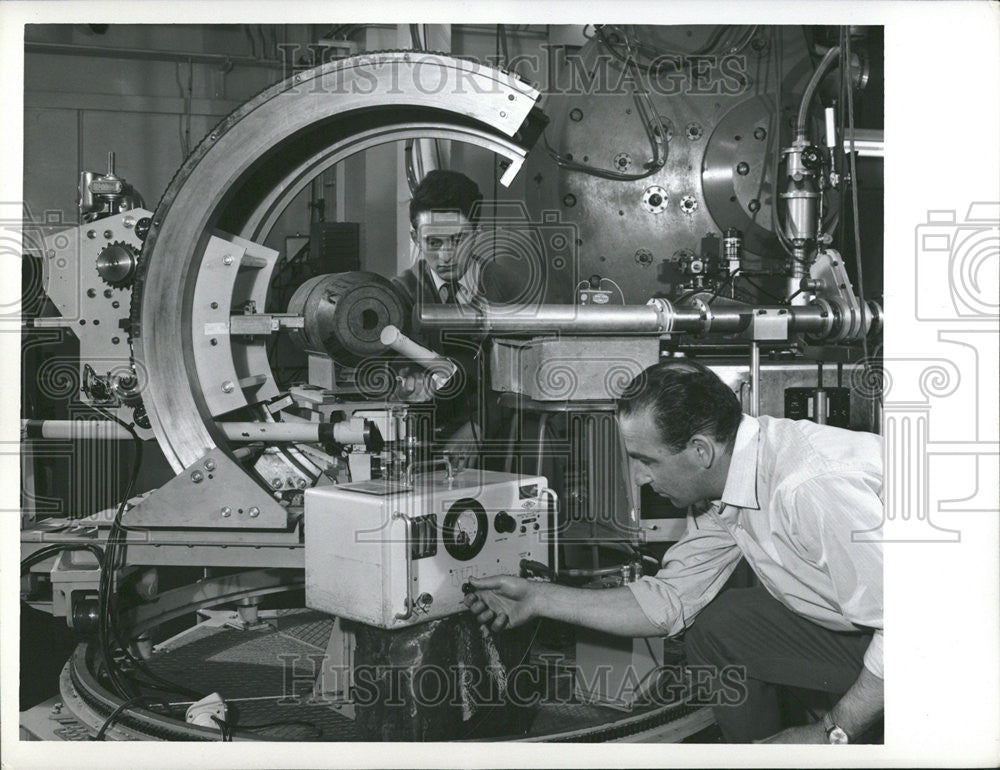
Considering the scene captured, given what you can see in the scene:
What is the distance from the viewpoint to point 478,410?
9.48 feet

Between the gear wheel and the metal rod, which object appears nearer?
the gear wheel

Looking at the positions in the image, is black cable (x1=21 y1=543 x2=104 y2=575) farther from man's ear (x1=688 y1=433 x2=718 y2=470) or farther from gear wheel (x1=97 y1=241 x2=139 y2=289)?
man's ear (x1=688 y1=433 x2=718 y2=470)

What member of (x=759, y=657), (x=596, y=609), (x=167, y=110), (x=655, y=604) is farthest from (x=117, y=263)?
(x=167, y=110)

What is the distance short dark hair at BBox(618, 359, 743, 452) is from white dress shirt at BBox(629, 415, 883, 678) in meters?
0.04

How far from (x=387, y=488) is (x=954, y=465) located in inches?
53.2

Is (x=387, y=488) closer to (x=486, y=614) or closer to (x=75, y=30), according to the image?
(x=486, y=614)

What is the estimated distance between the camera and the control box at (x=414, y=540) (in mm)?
1991

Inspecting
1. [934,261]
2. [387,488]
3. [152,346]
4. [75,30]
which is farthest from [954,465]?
[75,30]

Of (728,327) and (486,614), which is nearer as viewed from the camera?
(486,614)

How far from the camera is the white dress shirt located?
1819 mm

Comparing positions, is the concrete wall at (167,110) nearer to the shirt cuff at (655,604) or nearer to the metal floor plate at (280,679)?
the metal floor plate at (280,679)

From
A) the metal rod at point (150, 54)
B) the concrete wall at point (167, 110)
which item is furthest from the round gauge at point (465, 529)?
the metal rod at point (150, 54)

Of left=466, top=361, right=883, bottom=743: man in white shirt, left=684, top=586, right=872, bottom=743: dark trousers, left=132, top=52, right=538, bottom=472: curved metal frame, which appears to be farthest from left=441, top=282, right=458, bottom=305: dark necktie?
left=684, top=586, right=872, bottom=743: dark trousers

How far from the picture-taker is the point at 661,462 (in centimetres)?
205
